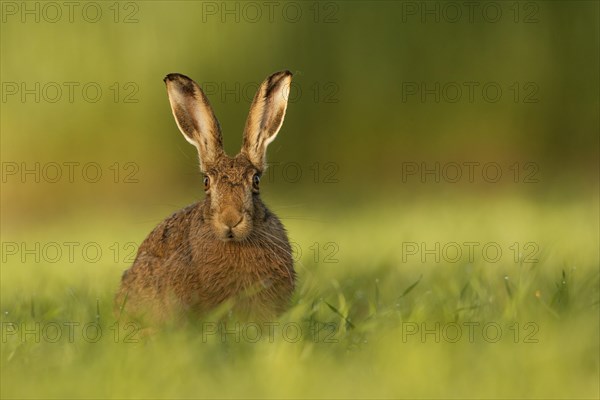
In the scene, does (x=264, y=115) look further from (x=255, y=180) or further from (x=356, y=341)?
(x=356, y=341)

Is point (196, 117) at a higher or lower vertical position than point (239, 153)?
higher

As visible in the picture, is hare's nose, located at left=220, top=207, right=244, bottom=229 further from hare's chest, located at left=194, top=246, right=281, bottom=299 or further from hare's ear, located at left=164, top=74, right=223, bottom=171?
hare's ear, located at left=164, top=74, right=223, bottom=171

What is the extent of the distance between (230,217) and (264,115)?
658 millimetres

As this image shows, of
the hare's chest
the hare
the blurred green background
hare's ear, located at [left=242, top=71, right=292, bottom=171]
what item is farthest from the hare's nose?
the blurred green background

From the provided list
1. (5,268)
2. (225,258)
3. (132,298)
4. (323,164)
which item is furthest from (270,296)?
(323,164)

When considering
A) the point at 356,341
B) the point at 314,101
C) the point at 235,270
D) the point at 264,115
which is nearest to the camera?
the point at 356,341

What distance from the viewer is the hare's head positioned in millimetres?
4312

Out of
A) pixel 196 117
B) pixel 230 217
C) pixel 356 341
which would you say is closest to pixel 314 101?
pixel 196 117

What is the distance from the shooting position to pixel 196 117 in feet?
15.5

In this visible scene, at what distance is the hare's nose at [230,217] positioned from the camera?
14.0 ft

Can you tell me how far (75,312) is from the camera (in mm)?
4461

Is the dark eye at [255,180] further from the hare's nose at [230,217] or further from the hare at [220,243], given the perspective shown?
the hare's nose at [230,217]

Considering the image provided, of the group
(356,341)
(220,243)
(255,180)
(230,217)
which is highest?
(255,180)

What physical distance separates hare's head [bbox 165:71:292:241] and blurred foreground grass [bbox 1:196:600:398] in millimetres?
519
